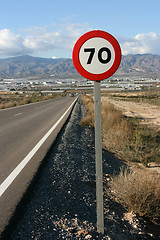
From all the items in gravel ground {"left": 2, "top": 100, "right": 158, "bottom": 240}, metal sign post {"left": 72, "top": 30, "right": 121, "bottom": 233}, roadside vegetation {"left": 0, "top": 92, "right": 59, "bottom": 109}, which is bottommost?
roadside vegetation {"left": 0, "top": 92, "right": 59, "bottom": 109}

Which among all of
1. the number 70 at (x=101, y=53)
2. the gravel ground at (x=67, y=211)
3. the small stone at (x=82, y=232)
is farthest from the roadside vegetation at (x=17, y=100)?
the number 70 at (x=101, y=53)

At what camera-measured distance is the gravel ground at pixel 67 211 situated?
2891 mm

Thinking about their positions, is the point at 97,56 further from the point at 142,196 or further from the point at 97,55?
the point at 142,196

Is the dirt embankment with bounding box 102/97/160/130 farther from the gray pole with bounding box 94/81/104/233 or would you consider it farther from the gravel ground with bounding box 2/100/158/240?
the gray pole with bounding box 94/81/104/233

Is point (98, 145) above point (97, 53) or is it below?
below

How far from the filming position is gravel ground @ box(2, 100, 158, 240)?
9.48 feet

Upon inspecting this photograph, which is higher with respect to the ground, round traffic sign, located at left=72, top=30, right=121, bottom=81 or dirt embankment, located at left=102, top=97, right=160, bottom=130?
A: round traffic sign, located at left=72, top=30, right=121, bottom=81

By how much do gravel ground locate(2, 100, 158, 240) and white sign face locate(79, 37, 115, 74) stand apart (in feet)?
6.49

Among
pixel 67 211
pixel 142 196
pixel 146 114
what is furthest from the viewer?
pixel 146 114

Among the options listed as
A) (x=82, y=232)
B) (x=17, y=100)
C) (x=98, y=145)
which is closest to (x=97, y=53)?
(x=98, y=145)

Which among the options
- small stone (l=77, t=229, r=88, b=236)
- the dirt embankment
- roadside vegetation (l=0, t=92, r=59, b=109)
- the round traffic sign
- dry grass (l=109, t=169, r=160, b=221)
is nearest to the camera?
the round traffic sign

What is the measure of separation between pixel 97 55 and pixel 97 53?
0.07 ft

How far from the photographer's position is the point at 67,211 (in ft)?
11.1

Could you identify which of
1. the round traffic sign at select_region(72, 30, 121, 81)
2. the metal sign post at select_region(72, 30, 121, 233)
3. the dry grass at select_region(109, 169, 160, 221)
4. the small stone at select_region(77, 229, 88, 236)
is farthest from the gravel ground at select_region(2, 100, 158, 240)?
the round traffic sign at select_region(72, 30, 121, 81)
